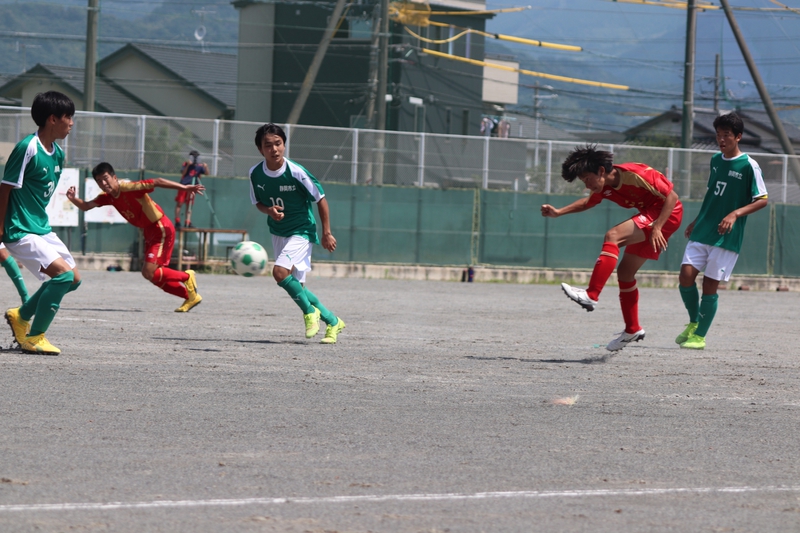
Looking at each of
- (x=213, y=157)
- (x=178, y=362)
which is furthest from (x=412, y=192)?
(x=178, y=362)

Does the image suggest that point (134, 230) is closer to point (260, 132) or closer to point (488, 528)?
point (260, 132)

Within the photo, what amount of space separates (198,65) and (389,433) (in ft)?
161

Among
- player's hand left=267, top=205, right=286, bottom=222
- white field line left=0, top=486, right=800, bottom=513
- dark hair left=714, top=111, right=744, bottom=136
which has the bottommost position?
white field line left=0, top=486, right=800, bottom=513

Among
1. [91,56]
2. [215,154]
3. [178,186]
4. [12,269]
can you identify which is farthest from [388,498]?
[91,56]

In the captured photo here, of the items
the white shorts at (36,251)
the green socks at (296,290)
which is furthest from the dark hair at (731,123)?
the white shorts at (36,251)

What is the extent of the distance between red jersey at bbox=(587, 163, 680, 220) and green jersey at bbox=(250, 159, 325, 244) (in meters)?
2.38

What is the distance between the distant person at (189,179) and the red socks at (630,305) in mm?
13367

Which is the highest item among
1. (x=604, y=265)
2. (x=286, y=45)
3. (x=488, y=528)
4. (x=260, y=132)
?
(x=286, y=45)

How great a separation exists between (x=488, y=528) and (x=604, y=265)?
5002mm

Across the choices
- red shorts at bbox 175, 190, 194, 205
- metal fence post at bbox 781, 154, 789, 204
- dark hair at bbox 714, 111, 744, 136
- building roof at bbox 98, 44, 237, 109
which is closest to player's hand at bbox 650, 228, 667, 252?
dark hair at bbox 714, 111, 744, 136

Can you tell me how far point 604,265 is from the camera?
8.46 m

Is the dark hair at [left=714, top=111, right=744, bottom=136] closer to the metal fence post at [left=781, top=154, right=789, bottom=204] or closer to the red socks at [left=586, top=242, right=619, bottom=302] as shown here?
the red socks at [left=586, top=242, right=619, bottom=302]

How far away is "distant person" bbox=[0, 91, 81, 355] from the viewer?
7.46 meters

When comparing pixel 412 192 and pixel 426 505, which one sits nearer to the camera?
pixel 426 505
